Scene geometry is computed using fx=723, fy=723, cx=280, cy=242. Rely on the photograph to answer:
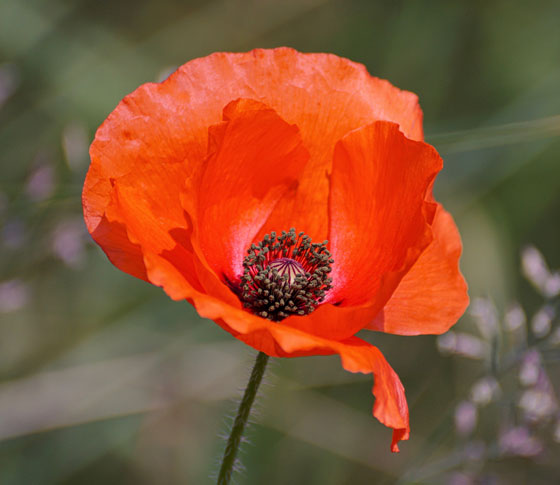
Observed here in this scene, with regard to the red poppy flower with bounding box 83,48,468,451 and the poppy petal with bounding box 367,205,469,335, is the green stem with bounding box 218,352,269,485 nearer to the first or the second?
the red poppy flower with bounding box 83,48,468,451

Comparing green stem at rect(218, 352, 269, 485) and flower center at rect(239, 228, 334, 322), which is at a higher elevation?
flower center at rect(239, 228, 334, 322)

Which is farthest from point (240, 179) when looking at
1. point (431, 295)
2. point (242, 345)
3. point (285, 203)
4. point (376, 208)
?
point (242, 345)

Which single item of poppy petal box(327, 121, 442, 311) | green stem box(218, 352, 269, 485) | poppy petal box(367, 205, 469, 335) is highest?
A: poppy petal box(327, 121, 442, 311)

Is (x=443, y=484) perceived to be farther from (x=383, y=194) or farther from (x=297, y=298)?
(x=383, y=194)

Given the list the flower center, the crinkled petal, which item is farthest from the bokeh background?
the flower center

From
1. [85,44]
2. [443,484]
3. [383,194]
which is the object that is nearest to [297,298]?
[383,194]

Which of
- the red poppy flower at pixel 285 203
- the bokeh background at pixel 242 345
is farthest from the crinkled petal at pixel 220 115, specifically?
the bokeh background at pixel 242 345
